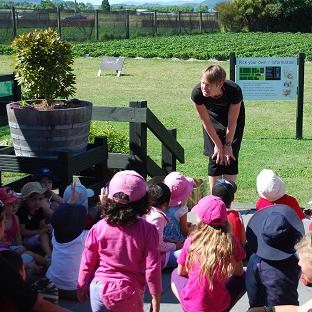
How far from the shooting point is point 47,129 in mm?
7023

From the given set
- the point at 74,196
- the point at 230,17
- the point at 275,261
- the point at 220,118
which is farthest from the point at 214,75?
the point at 230,17

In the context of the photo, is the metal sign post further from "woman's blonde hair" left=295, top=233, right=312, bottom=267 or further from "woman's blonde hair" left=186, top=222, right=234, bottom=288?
"woman's blonde hair" left=295, top=233, right=312, bottom=267

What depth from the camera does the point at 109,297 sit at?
4195 millimetres

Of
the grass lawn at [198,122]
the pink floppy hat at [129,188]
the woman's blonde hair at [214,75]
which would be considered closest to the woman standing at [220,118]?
the woman's blonde hair at [214,75]

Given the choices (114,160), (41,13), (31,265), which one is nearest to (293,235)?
(31,265)

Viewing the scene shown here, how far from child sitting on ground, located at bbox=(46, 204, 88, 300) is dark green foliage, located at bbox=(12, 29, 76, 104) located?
2140 mm

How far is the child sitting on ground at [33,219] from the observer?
6.34 meters

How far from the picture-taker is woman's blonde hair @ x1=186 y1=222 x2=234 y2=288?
439 cm

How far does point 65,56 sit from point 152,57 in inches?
1216

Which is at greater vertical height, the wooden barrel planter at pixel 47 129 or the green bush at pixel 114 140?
the wooden barrel planter at pixel 47 129

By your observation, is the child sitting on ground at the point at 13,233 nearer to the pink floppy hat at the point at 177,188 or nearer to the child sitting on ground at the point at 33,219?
the child sitting on ground at the point at 33,219

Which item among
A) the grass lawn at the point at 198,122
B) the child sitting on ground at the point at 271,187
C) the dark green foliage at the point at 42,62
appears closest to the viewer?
the child sitting on ground at the point at 271,187

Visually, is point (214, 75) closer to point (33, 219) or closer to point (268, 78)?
point (33, 219)

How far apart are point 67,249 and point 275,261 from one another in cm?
175
